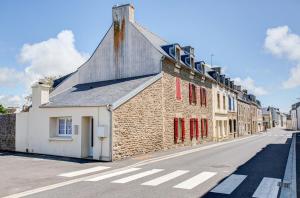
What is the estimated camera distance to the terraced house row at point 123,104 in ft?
48.6

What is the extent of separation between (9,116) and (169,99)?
10619 millimetres

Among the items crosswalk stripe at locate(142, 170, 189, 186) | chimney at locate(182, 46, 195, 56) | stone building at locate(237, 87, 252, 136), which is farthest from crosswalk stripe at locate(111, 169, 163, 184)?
stone building at locate(237, 87, 252, 136)

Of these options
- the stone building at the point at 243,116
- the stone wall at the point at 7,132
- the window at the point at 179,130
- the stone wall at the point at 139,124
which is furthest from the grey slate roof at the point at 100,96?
the stone building at the point at 243,116

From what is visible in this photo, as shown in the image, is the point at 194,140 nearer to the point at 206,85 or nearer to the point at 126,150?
the point at 206,85

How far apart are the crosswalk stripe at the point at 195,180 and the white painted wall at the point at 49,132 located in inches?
217

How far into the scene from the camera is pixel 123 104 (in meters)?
14.9

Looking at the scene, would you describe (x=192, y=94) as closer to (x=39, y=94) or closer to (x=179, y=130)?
(x=179, y=130)

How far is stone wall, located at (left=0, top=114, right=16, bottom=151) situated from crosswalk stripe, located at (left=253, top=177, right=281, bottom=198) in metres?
15.4

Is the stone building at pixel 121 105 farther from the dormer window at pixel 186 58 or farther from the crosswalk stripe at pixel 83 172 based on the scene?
the crosswalk stripe at pixel 83 172

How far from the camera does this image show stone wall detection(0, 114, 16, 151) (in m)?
18.4

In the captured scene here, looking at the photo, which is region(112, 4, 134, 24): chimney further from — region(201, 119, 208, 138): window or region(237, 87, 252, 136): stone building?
region(237, 87, 252, 136): stone building

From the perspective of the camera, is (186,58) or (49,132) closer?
(49,132)

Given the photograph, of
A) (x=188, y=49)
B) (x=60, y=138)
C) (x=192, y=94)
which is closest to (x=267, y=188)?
(x=60, y=138)

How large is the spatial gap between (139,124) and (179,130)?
6203 mm
